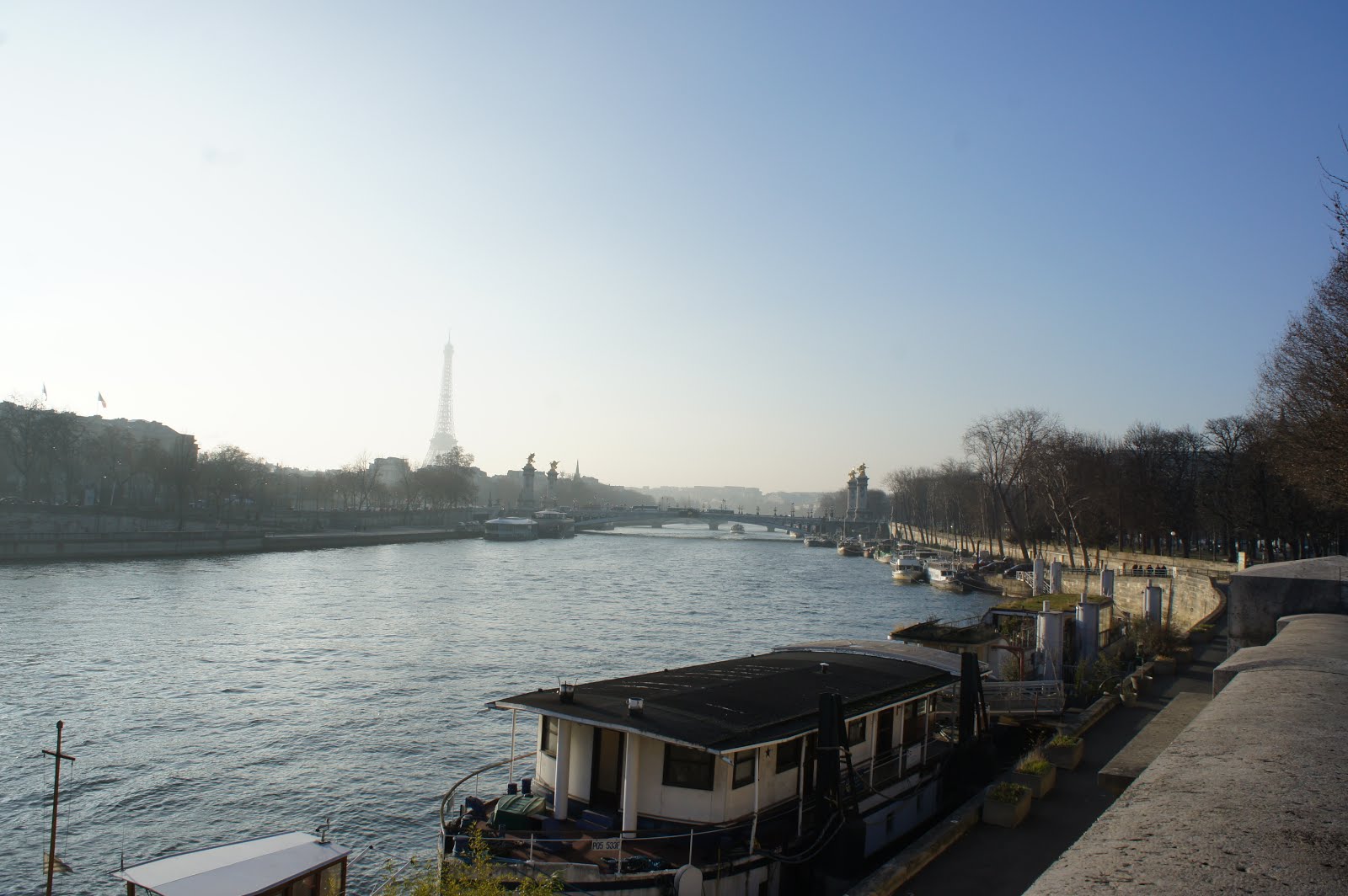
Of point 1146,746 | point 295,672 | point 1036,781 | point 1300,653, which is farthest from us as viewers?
point 295,672

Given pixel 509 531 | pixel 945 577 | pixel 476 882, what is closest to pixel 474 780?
pixel 476 882

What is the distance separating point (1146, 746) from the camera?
14859mm

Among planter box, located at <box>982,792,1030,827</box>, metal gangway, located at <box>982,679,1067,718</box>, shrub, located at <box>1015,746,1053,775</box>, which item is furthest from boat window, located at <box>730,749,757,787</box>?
metal gangway, located at <box>982,679,1067,718</box>

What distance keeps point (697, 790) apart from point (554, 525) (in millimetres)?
114541

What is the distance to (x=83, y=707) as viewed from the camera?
82.3 ft

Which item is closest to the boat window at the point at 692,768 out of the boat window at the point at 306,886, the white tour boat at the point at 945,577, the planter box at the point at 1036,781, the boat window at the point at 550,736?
the boat window at the point at 550,736

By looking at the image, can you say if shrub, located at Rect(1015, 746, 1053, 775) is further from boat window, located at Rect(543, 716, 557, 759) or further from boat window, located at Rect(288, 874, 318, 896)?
boat window, located at Rect(288, 874, 318, 896)

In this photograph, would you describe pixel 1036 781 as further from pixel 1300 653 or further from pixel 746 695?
pixel 746 695

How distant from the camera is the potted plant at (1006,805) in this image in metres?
12.9

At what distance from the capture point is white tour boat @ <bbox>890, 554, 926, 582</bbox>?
76.1 meters

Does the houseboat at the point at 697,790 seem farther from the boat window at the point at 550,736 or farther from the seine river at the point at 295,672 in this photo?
the seine river at the point at 295,672

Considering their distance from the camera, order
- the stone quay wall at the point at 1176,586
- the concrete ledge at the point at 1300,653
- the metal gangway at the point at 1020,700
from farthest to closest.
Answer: the stone quay wall at the point at 1176,586
the metal gangway at the point at 1020,700
the concrete ledge at the point at 1300,653

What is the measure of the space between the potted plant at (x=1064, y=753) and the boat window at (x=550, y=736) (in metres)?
8.41

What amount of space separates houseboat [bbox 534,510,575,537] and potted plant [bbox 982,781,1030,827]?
11025 centimetres
